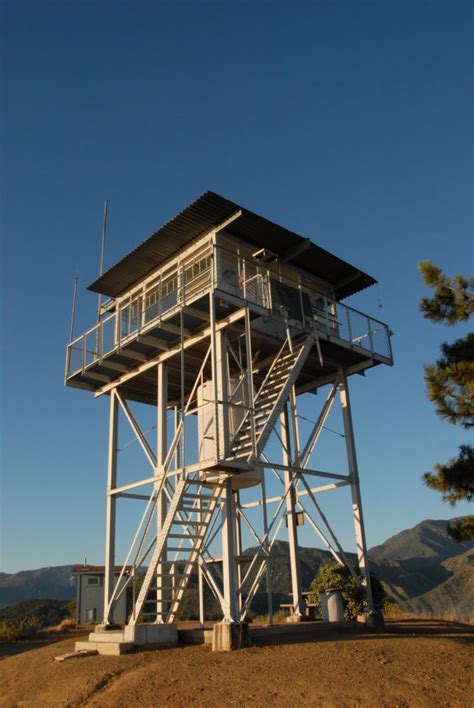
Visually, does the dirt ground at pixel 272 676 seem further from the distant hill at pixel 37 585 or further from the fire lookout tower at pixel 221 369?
the distant hill at pixel 37 585

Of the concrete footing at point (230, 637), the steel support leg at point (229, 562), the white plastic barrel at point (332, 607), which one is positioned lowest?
the concrete footing at point (230, 637)

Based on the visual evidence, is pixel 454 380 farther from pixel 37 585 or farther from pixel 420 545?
pixel 37 585

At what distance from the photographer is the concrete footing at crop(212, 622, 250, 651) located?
1284 centimetres

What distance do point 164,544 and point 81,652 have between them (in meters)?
2.86

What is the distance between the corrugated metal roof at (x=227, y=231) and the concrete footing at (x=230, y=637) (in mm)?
10395

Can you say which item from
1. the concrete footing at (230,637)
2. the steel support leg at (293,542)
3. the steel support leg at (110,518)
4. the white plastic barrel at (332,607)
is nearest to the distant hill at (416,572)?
the steel support leg at (293,542)

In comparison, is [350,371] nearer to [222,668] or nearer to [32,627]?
[222,668]

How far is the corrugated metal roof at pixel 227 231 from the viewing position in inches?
696

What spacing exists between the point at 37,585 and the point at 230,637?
159030 millimetres

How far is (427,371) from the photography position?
55.2 ft

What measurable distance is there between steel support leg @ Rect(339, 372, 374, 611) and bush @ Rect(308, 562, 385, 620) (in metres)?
0.31

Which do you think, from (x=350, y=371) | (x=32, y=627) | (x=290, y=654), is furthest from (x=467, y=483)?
(x=32, y=627)

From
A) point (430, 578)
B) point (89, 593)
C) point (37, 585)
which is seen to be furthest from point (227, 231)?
point (37, 585)

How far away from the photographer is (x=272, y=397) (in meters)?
16.9
